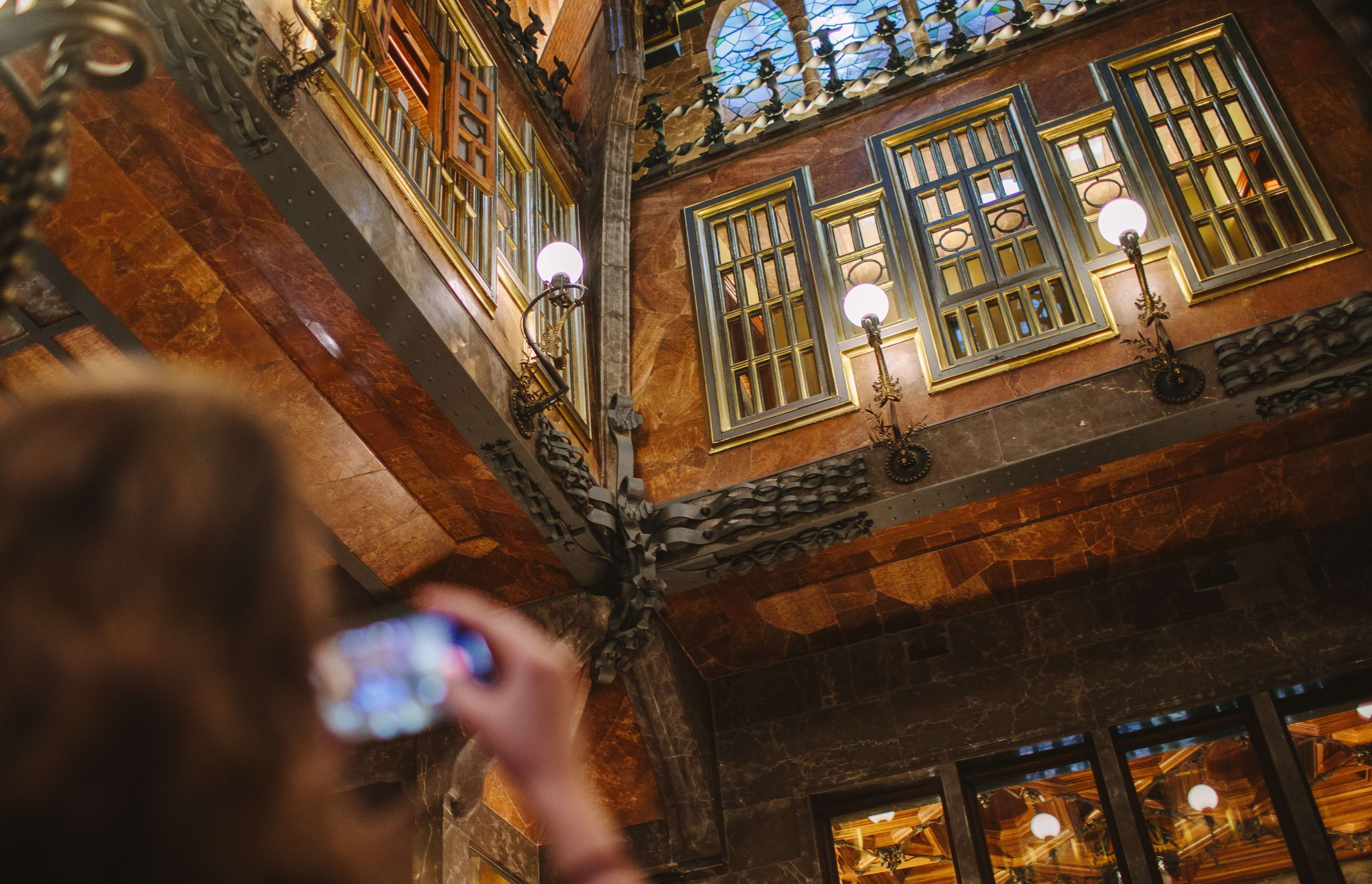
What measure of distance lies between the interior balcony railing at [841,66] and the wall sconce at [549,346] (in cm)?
292

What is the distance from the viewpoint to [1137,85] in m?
7.39

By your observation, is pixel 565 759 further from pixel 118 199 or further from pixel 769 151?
pixel 769 151

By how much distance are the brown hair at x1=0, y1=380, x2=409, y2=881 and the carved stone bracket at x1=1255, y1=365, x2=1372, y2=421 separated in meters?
5.80

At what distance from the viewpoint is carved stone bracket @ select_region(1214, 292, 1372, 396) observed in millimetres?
5559

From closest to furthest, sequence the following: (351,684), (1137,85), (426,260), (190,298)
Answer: (351,684), (190,298), (426,260), (1137,85)

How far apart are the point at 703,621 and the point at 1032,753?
2073 mm

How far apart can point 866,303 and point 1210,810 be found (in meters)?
3.32

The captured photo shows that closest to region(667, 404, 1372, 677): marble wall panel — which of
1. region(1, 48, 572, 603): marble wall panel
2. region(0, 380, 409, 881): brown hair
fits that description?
region(1, 48, 572, 603): marble wall panel

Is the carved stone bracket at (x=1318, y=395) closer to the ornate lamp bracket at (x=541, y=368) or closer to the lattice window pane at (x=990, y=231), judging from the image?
the lattice window pane at (x=990, y=231)

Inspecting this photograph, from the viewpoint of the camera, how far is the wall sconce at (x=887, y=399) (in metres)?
6.07

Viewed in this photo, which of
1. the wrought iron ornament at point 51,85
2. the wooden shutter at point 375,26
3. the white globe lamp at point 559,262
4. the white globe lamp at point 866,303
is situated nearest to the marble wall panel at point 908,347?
the white globe lamp at point 866,303

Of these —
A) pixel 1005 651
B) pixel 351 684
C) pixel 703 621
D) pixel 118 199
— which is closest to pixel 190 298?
pixel 118 199

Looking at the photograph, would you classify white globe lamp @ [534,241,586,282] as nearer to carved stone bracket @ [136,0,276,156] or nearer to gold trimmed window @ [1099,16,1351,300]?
carved stone bracket @ [136,0,276,156]

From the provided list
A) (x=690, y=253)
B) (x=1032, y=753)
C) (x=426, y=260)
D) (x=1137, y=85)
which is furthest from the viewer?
(x=690, y=253)
